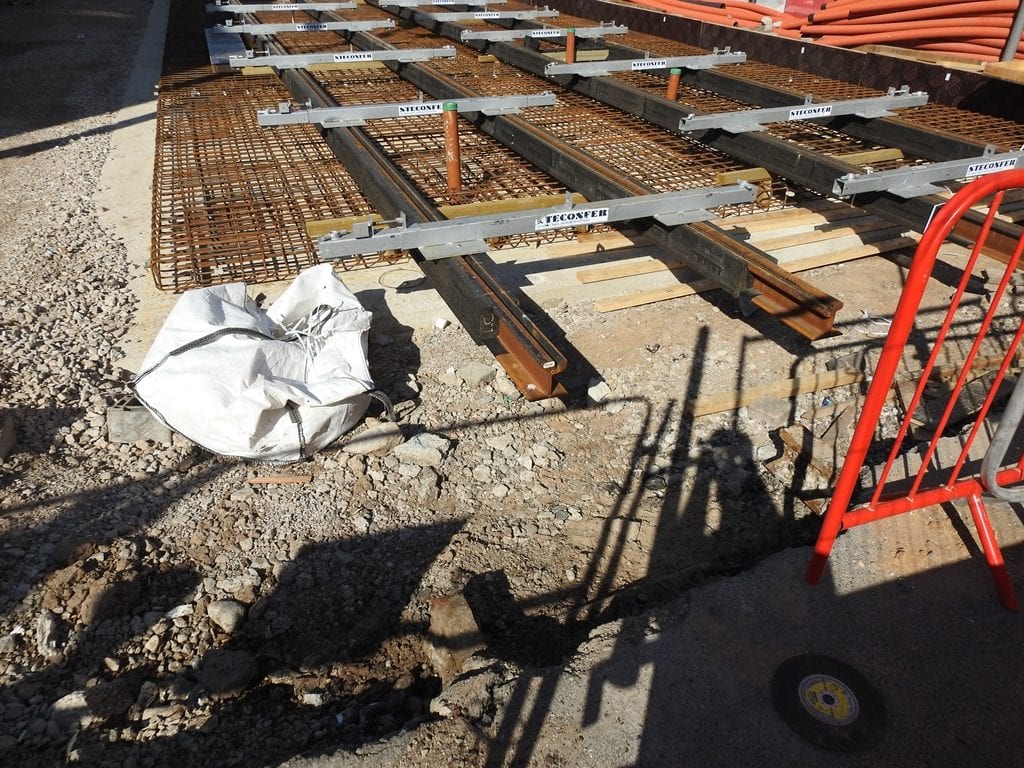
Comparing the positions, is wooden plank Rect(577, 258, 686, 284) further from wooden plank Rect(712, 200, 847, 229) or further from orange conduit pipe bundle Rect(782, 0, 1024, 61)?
orange conduit pipe bundle Rect(782, 0, 1024, 61)

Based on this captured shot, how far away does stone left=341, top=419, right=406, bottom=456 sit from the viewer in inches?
135

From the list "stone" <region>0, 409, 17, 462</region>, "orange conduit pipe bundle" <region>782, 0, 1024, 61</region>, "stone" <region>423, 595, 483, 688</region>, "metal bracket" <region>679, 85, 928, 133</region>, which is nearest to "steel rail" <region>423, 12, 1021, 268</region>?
"metal bracket" <region>679, 85, 928, 133</region>

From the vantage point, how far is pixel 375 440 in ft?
11.4

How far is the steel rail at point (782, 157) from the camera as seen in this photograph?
13.2 ft

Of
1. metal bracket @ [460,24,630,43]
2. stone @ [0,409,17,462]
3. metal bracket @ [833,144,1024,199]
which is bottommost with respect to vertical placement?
stone @ [0,409,17,462]

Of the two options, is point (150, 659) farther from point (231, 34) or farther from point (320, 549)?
point (231, 34)

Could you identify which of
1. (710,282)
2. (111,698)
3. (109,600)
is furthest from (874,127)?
(111,698)

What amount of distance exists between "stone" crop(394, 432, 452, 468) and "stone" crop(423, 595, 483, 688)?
3.11 ft

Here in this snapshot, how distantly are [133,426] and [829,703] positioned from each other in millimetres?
3335

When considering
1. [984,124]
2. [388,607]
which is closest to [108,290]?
[388,607]

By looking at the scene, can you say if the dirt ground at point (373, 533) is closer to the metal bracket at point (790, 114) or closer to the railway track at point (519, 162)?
the railway track at point (519, 162)

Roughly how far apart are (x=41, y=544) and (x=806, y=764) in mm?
3057

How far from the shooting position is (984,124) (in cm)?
618

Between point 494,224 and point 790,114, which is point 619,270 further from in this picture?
point 790,114
